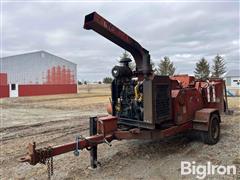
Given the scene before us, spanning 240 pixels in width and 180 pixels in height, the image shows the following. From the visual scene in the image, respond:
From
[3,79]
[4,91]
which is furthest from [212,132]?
[3,79]

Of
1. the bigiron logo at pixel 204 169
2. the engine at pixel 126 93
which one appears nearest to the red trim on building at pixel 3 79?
the engine at pixel 126 93

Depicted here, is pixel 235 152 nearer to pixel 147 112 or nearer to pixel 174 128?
pixel 174 128

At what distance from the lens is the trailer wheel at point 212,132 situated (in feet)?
20.7

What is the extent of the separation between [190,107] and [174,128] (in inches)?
34.5

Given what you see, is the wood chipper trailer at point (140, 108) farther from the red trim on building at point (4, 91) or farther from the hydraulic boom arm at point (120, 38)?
the red trim on building at point (4, 91)

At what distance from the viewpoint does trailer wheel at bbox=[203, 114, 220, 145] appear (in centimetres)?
632

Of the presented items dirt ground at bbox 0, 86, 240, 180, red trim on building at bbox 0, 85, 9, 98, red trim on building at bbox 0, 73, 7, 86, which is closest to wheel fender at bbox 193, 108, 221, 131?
dirt ground at bbox 0, 86, 240, 180

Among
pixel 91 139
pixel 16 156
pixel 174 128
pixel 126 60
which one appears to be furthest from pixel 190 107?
pixel 16 156

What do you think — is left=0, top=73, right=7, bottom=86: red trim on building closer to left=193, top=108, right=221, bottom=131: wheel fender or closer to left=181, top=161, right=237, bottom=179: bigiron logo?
left=193, top=108, right=221, bottom=131: wheel fender

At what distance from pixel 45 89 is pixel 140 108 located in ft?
107

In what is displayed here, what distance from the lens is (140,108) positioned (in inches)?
209

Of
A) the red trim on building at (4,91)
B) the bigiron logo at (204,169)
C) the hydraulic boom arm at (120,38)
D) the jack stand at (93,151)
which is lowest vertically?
the bigiron logo at (204,169)

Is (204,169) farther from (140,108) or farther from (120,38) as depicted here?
(120,38)

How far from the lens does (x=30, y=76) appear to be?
38.3 m
